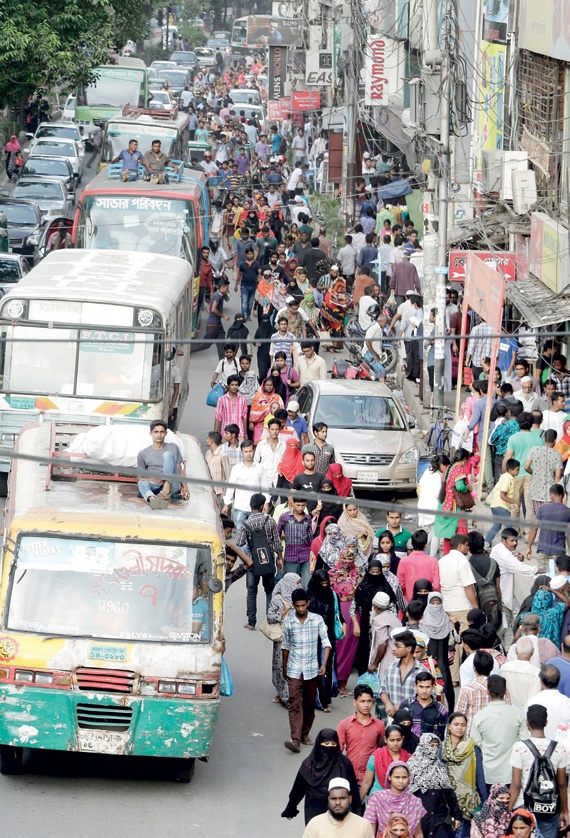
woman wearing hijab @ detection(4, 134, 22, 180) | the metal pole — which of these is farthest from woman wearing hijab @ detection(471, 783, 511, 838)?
woman wearing hijab @ detection(4, 134, 22, 180)

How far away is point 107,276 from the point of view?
19.9 metres

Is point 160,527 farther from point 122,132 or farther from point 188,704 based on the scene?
point 122,132

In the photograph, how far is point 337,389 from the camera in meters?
20.6

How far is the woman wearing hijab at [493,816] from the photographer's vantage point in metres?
9.32

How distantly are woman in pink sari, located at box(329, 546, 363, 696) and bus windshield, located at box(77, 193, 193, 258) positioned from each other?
13991 millimetres

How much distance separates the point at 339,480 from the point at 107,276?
15.9ft

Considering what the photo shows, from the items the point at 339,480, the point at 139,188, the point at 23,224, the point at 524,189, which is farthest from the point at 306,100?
the point at 339,480

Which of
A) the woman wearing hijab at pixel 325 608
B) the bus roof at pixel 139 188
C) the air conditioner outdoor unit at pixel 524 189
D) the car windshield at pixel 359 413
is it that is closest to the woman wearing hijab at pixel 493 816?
the woman wearing hijab at pixel 325 608

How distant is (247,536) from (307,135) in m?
39.8

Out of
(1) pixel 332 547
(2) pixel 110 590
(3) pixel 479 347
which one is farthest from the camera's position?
(3) pixel 479 347

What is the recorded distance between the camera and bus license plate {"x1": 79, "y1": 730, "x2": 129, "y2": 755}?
36.2ft

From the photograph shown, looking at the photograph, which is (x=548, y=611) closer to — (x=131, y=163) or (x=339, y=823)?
(x=339, y=823)

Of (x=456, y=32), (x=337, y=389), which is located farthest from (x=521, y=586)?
(x=456, y=32)

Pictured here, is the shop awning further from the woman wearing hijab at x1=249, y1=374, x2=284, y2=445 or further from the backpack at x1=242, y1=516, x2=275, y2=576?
the backpack at x1=242, y1=516, x2=275, y2=576
